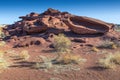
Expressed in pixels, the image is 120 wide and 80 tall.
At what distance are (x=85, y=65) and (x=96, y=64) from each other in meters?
0.91

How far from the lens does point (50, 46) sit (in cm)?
3303

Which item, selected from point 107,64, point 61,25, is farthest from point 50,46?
point 107,64

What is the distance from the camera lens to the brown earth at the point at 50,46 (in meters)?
21.2

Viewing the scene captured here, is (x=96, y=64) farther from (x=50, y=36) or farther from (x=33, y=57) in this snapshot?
(x=50, y=36)

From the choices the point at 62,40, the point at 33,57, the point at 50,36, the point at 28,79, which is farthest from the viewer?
the point at 50,36

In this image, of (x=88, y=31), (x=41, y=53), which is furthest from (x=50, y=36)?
(x=41, y=53)

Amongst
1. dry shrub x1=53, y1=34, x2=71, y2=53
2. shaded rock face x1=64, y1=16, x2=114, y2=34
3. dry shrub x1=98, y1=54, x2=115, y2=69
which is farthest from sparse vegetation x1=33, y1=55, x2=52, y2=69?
shaded rock face x1=64, y1=16, x2=114, y2=34

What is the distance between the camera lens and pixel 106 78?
821 inches

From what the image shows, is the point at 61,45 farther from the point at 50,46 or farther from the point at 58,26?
the point at 58,26

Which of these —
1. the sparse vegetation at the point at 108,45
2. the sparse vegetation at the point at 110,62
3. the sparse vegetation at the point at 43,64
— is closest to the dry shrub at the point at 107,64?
the sparse vegetation at the point at 110,62

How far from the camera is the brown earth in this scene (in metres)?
21.2

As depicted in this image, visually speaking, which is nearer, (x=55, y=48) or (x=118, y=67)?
(x=118, y=67)

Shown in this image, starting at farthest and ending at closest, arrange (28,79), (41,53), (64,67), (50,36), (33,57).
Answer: (50,36) → (41,53) → (33,57) → (64,67) → (28,79)

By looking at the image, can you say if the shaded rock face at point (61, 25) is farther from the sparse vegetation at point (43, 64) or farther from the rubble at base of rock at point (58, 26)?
the sparse vegetation at point (43, 64)
